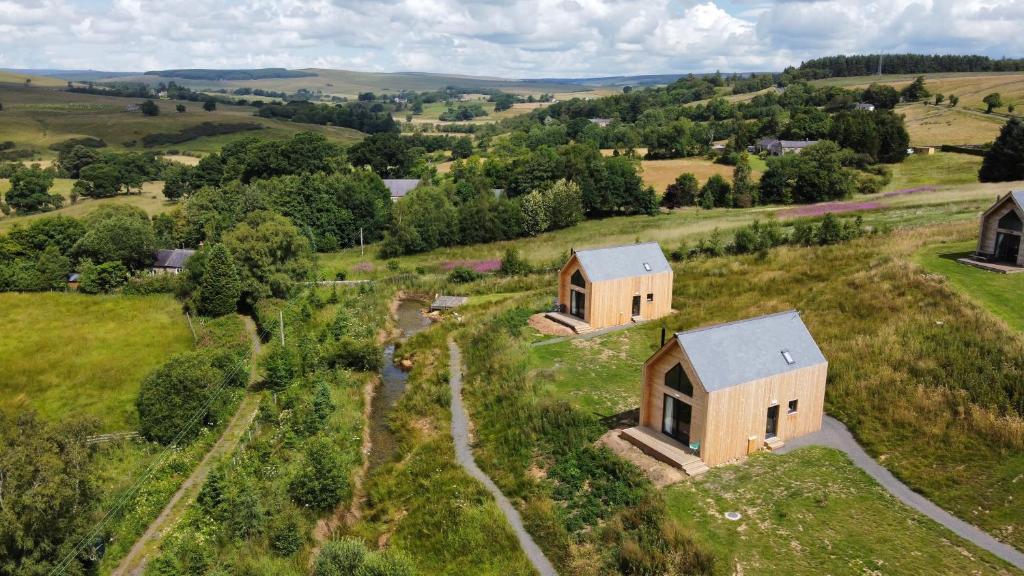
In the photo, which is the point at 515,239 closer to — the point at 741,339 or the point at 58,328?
the point at 58,328

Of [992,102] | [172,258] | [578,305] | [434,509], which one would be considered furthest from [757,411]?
[992,102]

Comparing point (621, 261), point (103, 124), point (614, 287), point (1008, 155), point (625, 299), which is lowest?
point (625, 299)

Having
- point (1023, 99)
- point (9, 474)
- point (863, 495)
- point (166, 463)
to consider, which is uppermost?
point (1023, 99)

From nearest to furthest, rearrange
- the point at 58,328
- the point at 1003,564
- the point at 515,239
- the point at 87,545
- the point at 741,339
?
the point at 1003,564
the point at 87,545
the point at 741,339
the point at 58,328
the point at 515,239

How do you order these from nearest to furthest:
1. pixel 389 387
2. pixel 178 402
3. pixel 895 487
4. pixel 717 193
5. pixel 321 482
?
pixel 895 487 → pixel 321 482 → pixel 178 402 → pixel 389 387 → pixel 717 193

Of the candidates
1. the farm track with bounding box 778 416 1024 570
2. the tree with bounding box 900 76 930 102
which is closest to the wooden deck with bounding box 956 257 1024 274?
the farm track with bounding box 778 416 1024 570

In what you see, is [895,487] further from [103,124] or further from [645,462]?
[103,124]

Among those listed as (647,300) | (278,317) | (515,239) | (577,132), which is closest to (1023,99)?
(577,132)
